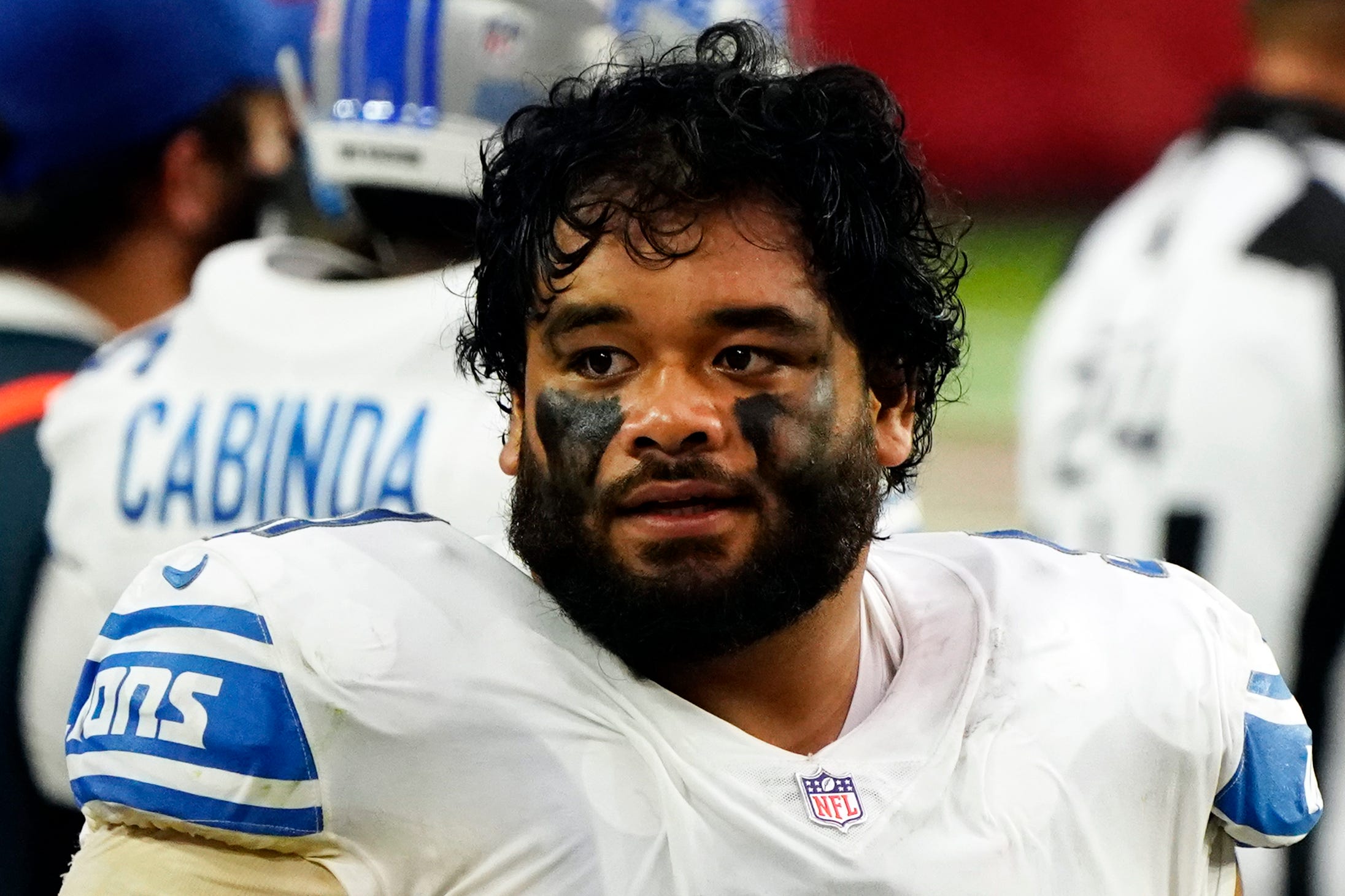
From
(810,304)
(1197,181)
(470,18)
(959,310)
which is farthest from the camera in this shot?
(1197,181)

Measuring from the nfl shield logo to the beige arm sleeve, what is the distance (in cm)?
27

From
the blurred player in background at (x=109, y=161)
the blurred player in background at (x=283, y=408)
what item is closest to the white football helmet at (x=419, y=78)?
the blurred player in background at (x=283, y=408)

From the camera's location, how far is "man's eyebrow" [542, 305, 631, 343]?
1.17 m

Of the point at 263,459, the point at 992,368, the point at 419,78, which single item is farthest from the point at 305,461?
the point at 992,368

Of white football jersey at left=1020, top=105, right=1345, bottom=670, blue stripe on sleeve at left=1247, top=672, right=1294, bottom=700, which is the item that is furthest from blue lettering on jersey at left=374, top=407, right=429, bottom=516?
white football jersey at left=1020, top=105, right=1345, bottom=670

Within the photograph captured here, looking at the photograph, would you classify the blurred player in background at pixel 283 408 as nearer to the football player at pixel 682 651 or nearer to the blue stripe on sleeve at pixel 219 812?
the football player at pixel 682 651

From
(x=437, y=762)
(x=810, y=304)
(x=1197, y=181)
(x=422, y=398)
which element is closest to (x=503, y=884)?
(x=437, y=762)

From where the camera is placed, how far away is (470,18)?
7.21 ft

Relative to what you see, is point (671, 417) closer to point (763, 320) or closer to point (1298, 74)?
point (763, 320)

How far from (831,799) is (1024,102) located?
2.39 metres

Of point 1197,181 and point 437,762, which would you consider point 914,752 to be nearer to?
point 437,762

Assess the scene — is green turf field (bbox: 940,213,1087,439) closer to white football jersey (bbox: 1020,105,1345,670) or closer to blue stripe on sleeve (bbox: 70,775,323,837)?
white football jersey (bbox: 1020,105,1345,670)

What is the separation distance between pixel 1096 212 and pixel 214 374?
180cm

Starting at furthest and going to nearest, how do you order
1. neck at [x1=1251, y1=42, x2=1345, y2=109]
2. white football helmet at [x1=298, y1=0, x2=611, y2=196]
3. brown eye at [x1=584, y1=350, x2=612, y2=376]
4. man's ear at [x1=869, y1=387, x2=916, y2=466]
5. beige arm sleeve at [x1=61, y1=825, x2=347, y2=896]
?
neck at [x1=1251, y1=42, x2=1345, y2=109] < white football helmet at [x1=298, y1=0, x2=611, y2=196] < man's ear at [x1=869, y1=387, x2=916, y2=466] < brown eye at [x1=584, y1=350, x2=612, y2=376] < beige arm sleeve at [x1=61, y1=825, x2=347, y2=896]
